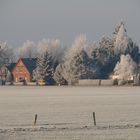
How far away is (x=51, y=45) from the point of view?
192 m

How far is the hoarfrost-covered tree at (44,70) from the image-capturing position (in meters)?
157

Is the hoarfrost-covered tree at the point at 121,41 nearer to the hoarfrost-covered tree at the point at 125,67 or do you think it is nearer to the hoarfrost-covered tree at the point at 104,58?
the hoarfrost-covered tree at the point at 104,58

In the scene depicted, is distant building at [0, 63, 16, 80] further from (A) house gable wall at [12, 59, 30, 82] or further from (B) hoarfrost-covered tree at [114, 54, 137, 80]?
(B) hoarfrost-covered tree at [114, 54, 137, 80]

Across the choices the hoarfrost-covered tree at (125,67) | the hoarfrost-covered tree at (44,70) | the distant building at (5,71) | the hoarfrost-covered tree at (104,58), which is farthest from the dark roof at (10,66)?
the hoarfrost-covered tree at (125,67)

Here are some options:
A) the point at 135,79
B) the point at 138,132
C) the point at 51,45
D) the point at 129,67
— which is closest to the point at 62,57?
the point at 51,45

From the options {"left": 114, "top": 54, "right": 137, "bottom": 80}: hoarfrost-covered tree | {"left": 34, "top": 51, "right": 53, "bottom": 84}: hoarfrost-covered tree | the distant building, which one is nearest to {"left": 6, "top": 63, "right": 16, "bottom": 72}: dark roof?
the distant building

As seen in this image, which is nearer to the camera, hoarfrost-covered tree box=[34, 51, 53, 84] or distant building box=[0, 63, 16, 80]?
hoarfrost-covered tree box=[34, 51, 53, 84]

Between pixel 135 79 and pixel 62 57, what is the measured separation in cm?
4120

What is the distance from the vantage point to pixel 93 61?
15762 centimetres

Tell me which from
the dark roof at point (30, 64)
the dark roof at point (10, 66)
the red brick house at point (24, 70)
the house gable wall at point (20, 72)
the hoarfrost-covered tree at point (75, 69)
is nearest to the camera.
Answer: the hoarfrost-covered tree at point (75, 69)

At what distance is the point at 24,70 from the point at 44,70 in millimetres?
20791

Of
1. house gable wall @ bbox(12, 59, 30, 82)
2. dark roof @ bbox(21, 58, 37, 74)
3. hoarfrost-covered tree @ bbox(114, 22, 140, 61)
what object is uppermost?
hoarfrost-covered tree @ bbox(114, 22, 140, 61)

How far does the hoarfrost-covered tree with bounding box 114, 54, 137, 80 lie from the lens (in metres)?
152

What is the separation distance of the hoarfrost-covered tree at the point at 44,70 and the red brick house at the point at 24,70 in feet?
39.0
